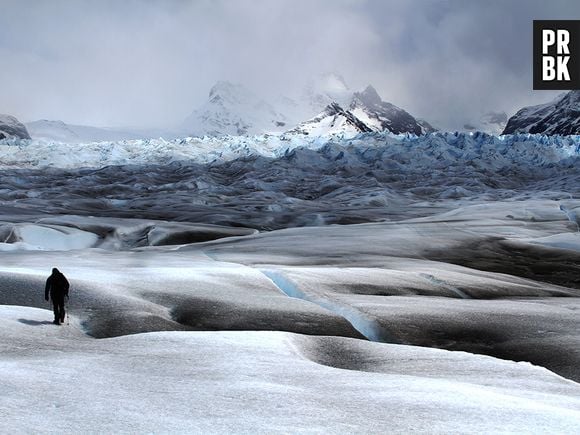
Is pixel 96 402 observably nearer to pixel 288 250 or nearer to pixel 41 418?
pixel 41 418

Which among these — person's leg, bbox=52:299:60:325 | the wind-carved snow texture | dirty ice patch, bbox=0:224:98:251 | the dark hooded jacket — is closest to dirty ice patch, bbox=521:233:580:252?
the wind-carved snow texture

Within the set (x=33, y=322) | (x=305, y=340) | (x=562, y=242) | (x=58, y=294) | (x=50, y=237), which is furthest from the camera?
(x=50, y=237)

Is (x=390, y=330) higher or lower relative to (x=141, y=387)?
lower

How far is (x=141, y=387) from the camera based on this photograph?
8.23 metres

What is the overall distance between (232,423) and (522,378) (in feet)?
19.2

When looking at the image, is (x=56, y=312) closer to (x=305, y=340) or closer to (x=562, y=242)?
(x=305, y=340)

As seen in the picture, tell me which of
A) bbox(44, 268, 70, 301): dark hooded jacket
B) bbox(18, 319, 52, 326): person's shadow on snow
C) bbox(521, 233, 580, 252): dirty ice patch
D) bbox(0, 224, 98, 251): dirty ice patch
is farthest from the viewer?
bbox(0, 224, 98, 251): dirty ice patch

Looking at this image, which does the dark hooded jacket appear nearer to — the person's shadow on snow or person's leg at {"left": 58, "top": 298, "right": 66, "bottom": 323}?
person's leg at {"left": 58, "top": 298, "right": 66, "bottom": 323}

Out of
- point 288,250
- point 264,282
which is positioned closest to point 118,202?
point 288,250

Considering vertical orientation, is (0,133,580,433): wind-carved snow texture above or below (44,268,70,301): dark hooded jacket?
below

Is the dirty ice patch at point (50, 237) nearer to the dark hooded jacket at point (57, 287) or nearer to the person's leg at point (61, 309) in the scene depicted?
the dark hooded jacket at point (57, 287)

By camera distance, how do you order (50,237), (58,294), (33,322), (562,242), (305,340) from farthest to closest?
(50,237) → (562,242) → (58,294) → (33,322) → (305,340)

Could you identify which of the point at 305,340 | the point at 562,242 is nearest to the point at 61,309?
the point at 305,340

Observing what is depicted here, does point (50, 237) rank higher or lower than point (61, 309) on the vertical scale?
lower
